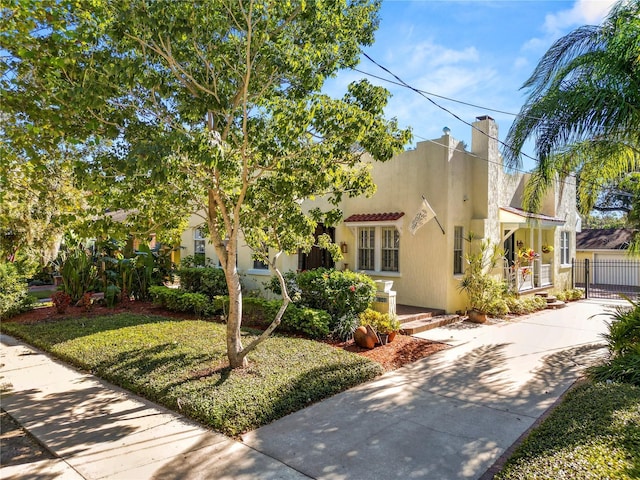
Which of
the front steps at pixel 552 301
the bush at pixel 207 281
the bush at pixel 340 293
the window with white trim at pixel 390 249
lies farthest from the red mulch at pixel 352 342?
the front steps at pixel 552 301

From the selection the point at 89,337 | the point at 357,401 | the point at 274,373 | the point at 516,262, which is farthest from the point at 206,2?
the point at 516,262

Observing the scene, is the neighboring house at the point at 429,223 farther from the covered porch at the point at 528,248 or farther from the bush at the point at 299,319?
the bush at the point at 299,319

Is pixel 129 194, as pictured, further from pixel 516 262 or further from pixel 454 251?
pixel 516 262

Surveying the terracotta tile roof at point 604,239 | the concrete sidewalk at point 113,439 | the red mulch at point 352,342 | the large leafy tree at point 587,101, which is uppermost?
the large leafy tree at point 587,101

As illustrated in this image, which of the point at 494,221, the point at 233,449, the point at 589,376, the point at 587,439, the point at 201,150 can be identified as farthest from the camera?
the point at 494,221

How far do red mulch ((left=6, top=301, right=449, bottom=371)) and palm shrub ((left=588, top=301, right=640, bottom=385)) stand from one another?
124 inches

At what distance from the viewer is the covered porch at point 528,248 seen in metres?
14.6

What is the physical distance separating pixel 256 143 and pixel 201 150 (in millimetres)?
1465

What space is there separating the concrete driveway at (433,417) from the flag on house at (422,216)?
3.93 meters

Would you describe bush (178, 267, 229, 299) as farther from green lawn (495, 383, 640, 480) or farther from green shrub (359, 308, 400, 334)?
green lawn (495, 383, 640, 480)

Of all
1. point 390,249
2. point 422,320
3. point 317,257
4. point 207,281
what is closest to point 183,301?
point 207,281

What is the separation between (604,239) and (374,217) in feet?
78.7

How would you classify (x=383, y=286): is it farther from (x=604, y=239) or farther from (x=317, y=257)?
(x=604, y=239)

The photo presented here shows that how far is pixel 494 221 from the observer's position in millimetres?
14102
